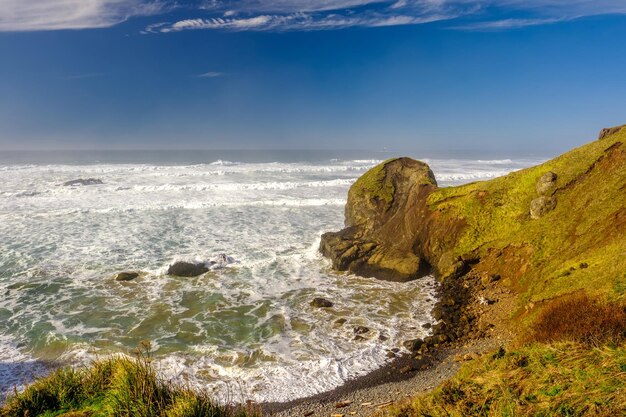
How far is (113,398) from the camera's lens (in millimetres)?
6055

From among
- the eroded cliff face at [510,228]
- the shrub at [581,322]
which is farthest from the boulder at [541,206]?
the shrub at [581,322]

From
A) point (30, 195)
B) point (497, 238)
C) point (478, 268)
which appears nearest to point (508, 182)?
point (497, 238)

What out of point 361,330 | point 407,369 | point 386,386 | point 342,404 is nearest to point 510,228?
point 361,330

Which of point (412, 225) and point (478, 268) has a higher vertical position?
point (412, 225)

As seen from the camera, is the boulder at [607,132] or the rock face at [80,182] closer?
the boulder at [607,132]

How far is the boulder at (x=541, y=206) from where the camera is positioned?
1546 centimetres

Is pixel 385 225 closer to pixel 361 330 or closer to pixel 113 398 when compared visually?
pixel 361 330

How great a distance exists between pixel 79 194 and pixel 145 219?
2078cm

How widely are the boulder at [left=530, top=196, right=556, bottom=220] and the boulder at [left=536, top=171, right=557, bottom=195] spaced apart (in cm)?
44

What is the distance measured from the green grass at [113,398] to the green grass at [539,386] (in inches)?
128

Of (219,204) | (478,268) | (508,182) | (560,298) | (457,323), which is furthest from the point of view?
(219,204)

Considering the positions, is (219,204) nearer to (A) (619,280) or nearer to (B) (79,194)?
(B) (79,194)

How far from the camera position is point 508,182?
18203 millimetres

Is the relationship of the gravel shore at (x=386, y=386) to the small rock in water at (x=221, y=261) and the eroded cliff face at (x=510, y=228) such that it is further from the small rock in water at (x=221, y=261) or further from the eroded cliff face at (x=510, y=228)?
the small rock in water at (x=221, y=261)
